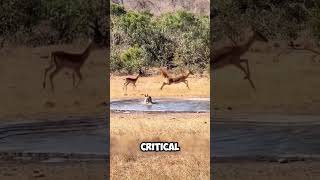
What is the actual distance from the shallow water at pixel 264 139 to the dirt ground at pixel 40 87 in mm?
4629

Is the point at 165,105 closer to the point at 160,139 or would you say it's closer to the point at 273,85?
the point at 273,85

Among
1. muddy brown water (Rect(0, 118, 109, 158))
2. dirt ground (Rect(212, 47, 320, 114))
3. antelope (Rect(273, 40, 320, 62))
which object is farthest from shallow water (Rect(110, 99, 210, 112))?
antelope (Rect(273, 40, 320, 62))

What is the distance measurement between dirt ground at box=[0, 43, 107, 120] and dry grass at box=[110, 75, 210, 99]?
79 cm

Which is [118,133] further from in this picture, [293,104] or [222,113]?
[293,104]

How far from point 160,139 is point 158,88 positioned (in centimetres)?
975

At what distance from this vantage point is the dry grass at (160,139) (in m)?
9.67

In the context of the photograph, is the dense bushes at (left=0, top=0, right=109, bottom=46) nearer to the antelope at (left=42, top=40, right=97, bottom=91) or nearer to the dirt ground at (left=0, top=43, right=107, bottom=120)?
the dirt ground at (left=0, top=43, right=107, bottom=120)

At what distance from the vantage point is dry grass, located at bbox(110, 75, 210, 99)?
21.1 m

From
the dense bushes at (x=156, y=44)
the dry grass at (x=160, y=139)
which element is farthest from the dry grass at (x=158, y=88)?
the dry grass at (x=160, y=139)

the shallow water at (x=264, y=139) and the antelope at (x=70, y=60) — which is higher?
the antelope at (x=70, y=60)

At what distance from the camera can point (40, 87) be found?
1881 centimetres

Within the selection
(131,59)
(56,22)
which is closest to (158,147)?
(56,22)

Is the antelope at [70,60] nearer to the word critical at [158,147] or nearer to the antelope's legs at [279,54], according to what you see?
the word critical at [158,147]

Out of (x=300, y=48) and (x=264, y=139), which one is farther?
(x=300, y=48)
